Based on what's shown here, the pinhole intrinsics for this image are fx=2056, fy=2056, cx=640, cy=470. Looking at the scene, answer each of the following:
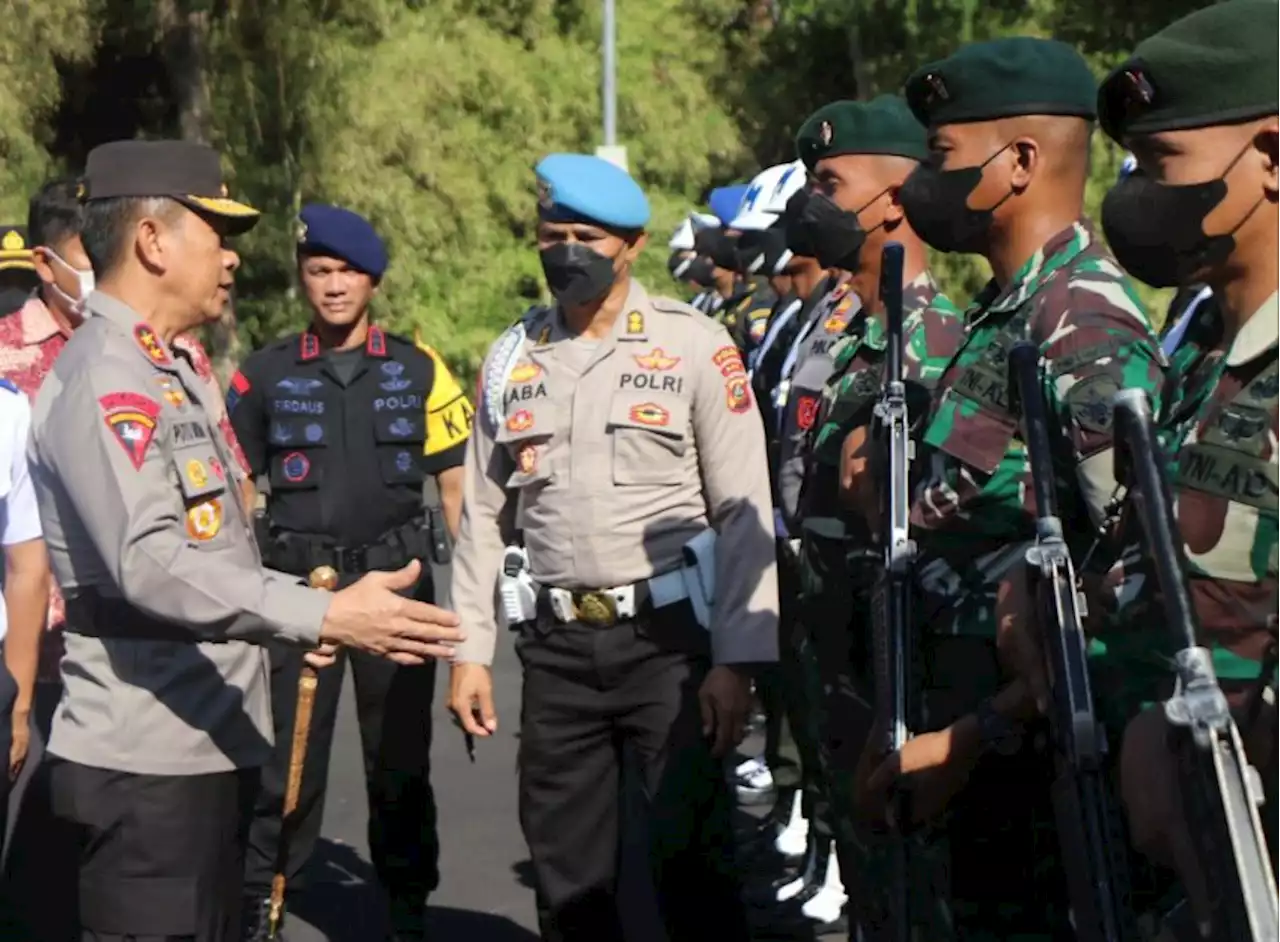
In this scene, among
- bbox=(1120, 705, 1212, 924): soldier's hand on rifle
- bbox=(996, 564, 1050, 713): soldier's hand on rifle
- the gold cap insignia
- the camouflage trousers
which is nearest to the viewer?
bbox=(1120, 705, 1212, 924): soldier's hand on rifle

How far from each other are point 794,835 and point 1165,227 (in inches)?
178

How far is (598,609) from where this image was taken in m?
4.67

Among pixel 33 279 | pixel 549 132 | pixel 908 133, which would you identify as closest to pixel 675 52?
pixel 549 132

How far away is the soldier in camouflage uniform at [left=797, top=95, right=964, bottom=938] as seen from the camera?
175 inches

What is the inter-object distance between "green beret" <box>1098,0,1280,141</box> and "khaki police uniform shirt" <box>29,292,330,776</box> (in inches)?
68.8

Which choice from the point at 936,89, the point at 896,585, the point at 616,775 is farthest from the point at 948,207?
the point at 616,775

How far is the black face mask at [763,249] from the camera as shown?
7547mm

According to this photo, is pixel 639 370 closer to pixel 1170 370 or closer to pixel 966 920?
pixel 966 920

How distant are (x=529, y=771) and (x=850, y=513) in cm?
98

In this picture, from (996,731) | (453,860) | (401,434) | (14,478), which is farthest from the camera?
(453,860)

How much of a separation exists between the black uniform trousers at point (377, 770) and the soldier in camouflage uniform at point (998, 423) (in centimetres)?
246

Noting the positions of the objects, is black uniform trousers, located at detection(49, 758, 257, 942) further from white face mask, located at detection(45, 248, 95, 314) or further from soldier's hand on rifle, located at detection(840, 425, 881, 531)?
white face mask, located at detection(45, 248, 95, 314)

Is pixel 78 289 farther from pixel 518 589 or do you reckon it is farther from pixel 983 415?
pixel 983 415

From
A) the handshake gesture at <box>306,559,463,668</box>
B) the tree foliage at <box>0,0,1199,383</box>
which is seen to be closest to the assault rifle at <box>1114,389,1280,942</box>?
the handshake gesture at <box>306,559,463,668</box>
